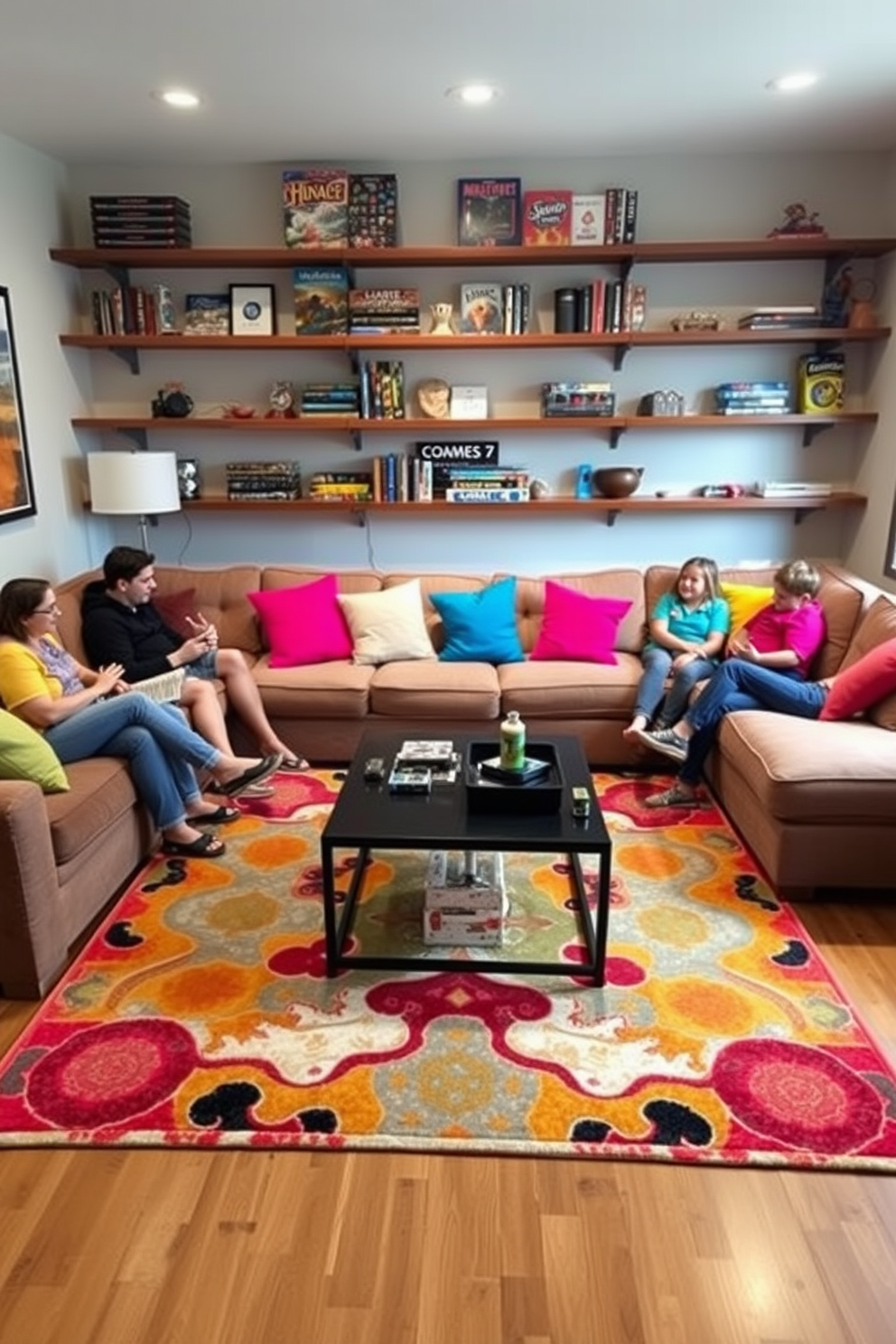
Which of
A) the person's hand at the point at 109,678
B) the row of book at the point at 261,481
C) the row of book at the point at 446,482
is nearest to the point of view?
the person's hand at the point at 109,678

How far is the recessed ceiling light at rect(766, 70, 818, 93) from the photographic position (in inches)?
118

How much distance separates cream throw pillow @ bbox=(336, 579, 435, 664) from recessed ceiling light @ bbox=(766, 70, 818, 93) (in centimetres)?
236

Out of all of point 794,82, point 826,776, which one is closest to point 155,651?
point 826,776

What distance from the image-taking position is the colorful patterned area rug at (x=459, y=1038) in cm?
194

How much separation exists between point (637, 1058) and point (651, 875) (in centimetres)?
93

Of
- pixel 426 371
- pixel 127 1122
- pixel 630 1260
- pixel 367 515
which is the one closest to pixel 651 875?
pixel 630 1260

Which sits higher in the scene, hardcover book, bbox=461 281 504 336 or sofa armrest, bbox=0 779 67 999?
hardcover book, bbox=461 281 504 336

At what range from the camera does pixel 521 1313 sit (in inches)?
61.3

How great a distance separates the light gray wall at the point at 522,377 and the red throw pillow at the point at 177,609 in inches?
20.8

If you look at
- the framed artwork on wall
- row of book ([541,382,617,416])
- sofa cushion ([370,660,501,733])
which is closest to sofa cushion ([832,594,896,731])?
sofa cushion ([370,660,501,733])

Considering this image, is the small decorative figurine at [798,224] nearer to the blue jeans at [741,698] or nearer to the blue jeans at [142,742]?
the blue jeans at [741,698]

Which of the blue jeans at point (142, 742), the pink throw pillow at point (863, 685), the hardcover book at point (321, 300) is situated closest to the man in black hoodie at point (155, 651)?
the blue jeans at point (142, 742)

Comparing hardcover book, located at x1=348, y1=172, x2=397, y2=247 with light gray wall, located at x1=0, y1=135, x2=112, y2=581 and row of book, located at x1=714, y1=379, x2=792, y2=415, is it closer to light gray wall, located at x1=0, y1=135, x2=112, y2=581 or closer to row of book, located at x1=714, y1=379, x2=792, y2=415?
light gray wall, located at x1=0, y1=135, x2=112, y2=581

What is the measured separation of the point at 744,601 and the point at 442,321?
186cm
